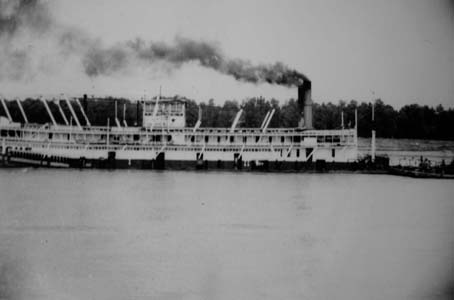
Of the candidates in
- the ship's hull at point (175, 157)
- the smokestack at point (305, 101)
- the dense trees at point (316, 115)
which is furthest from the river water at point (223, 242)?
the ship's hull at point (175, 157)

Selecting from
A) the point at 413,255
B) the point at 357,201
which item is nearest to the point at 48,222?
the point at 413,255

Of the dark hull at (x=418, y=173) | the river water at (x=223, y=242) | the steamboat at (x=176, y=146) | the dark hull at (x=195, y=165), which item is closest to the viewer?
the river water at (x=223, y=242)

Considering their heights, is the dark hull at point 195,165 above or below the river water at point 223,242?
above

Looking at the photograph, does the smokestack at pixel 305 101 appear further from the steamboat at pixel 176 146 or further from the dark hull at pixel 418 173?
the dark hull at pixel 418 173

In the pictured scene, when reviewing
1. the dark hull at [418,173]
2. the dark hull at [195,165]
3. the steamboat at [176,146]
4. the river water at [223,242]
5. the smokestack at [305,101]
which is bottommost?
the river water at [223,242]

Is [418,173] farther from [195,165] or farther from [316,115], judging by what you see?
[316,115]

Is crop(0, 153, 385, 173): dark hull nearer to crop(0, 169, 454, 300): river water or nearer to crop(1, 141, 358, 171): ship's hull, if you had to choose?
crop(1, 141, 358, 171): ship's hull

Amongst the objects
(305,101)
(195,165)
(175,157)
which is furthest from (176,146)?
(305,101)

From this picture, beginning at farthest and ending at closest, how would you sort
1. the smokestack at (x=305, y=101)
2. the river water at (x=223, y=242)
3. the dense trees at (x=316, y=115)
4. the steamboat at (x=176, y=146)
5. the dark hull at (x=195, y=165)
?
the steamboat at (x=176, y=146), the dark hull at (x=195, y=165), the smokestack at (x=305, y=101), the dense trees at (x=316, y=115), the river water at (x=223, y=242)
